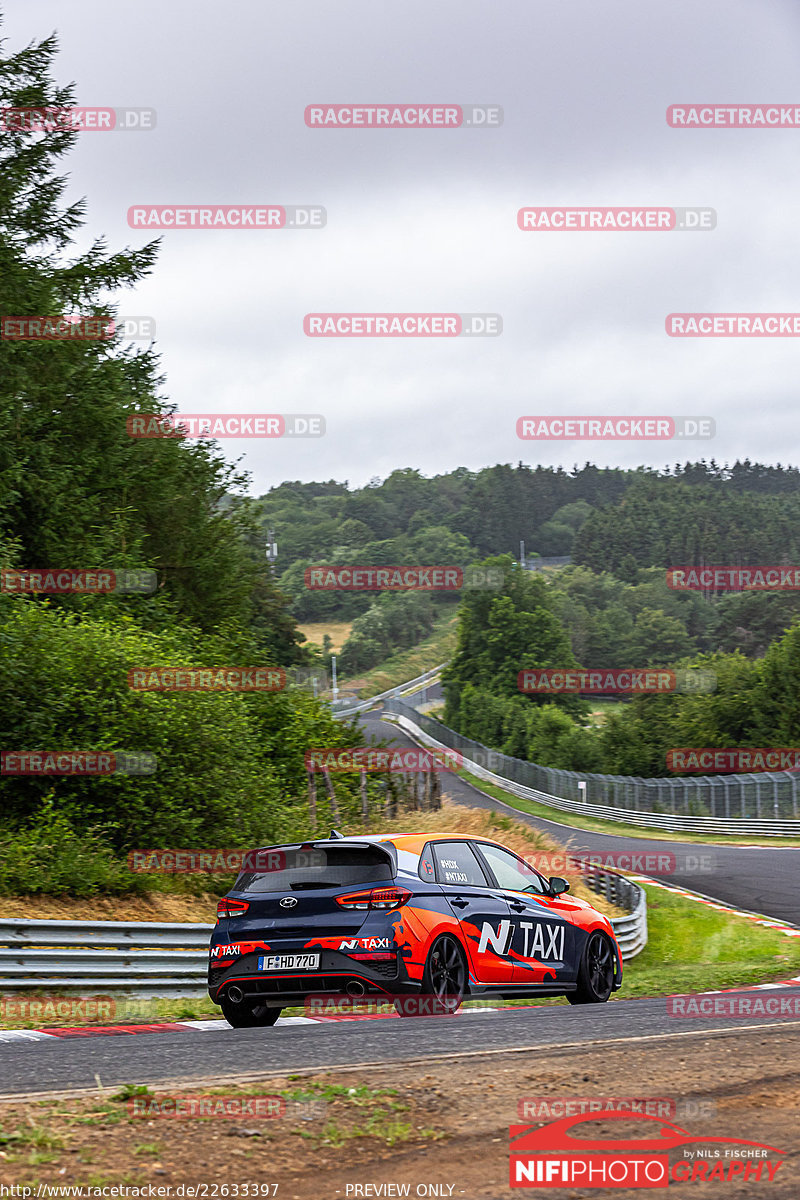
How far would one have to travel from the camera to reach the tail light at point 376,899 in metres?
→ 8.95

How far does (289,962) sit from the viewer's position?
903 centimetres

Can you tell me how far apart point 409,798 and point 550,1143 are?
24.3 m

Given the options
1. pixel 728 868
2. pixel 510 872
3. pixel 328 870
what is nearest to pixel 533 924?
pixel 510 872

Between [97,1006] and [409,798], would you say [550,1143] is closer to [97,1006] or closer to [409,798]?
[97,1006]

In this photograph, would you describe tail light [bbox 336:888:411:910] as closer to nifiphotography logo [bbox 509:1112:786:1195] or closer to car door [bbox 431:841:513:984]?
car door [bbox 431:841:513:984]

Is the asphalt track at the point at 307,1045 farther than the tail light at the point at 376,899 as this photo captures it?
No

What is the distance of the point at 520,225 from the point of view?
69.7ft

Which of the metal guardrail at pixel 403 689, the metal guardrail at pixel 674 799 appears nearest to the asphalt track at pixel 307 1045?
the metal guardrail at pixel 674 799

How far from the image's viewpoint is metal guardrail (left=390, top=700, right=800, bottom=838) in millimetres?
46781

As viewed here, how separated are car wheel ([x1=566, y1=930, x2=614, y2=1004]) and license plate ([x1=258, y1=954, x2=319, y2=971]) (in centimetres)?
296

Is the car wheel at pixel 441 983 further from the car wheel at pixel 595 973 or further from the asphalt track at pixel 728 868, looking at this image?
the asphalt track at pixel 728 868

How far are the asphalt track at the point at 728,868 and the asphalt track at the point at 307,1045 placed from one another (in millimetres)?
15084

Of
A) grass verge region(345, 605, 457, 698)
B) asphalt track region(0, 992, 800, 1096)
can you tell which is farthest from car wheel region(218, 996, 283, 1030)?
grass verge region(345, 605, 457, 698)

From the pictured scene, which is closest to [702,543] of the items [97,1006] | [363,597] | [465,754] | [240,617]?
[363,597]
